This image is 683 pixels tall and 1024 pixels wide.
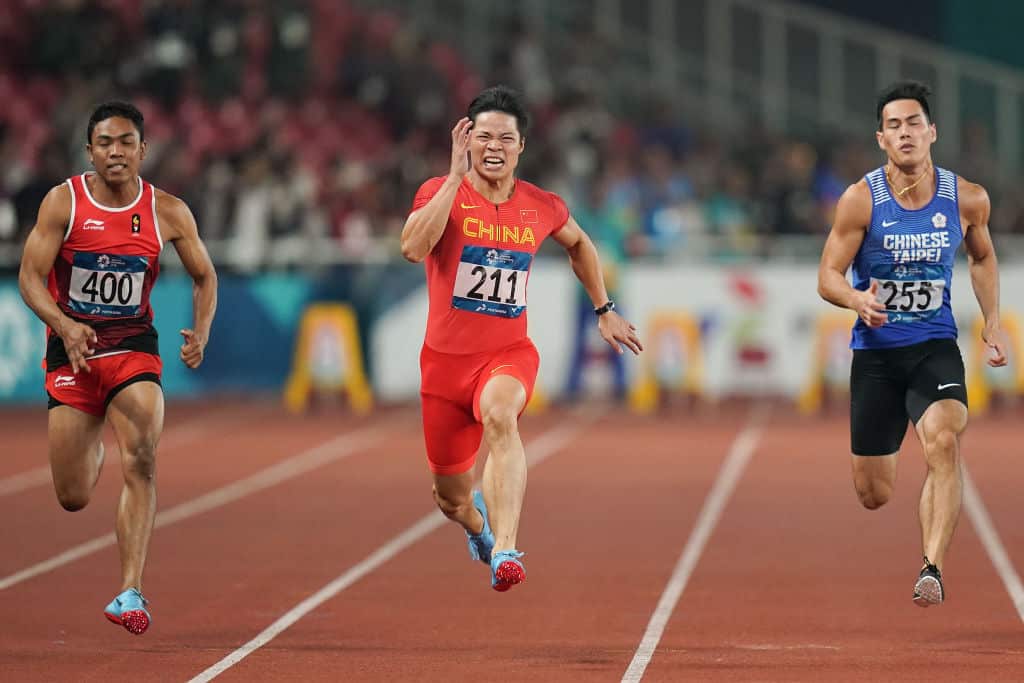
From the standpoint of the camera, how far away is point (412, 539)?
11.1m

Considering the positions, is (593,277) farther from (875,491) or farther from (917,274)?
(875,491)

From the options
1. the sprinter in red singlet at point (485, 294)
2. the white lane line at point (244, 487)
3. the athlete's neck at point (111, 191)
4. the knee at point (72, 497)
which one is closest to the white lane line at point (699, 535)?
the sprinter in red singlet at point (485, 294)

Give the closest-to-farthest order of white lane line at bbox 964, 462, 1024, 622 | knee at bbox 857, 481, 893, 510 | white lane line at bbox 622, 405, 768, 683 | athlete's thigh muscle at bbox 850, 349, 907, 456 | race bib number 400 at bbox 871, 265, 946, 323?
white lane line at bbox 622, 405, 768, 683 < race bib number 400 at bbox 871, 265, 946, 323 < athlete's thigh muscle at bbox 850, 349, 907, 456 < knee at bbox 857, 481, 893, 510 < white lane line at bbox 964, 462, 1024, 622

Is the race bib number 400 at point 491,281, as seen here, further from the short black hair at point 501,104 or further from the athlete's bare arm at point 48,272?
the athlete's bare arm at point 48,272

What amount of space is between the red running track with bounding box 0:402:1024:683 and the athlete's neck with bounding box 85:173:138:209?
1823 mm

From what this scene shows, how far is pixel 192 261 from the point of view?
8078mm

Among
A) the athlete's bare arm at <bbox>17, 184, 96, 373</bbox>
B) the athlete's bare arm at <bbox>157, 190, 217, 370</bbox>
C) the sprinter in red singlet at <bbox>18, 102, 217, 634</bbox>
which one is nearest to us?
the athlete's bare arm at <bbox>17, 184, 96, 373</bbox>

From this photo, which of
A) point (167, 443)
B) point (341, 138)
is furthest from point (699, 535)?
point (341, 138)

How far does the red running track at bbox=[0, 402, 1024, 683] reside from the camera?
7.17 metres

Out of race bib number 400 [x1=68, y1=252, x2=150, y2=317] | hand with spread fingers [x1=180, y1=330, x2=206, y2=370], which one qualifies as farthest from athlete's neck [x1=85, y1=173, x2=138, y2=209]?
hand with spread fingers [x1=180, y1=330, x2=206, y2=370]

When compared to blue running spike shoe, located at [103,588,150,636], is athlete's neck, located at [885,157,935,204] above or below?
above

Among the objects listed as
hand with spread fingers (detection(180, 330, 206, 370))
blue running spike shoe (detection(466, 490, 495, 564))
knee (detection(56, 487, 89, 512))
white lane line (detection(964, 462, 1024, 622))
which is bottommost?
white lane line (detection(964, 462, 1024, 622))

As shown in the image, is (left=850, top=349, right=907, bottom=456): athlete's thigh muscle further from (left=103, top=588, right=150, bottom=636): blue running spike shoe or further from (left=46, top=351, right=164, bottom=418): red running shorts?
(left=103, top=588, right=150, bottom=636): blue running spike shoe

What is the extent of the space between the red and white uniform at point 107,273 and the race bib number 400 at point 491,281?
131cm
